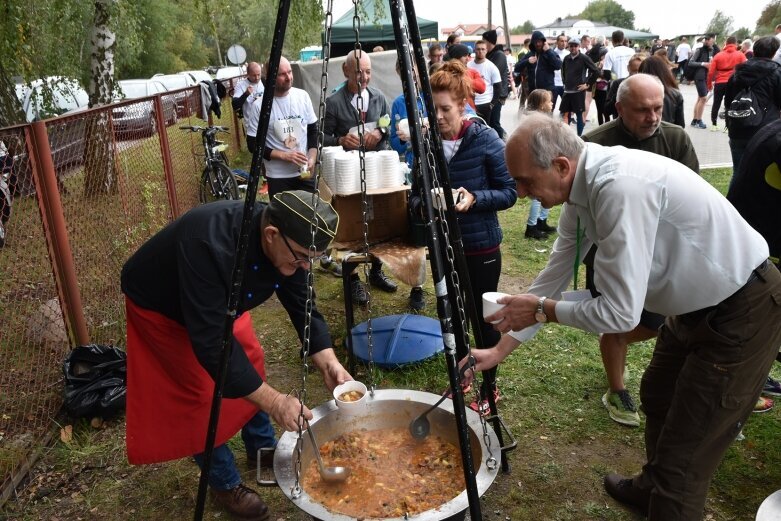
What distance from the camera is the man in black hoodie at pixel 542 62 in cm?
1047

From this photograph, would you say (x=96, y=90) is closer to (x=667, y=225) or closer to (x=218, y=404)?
(x=218, y=404)

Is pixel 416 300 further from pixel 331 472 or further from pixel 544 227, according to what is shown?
pixel 331 472

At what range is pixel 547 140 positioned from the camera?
71.9 inches

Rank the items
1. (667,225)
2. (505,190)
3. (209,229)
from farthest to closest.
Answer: (505,190) < (209,229) < (667,225)

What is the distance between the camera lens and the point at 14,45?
5.35 meters

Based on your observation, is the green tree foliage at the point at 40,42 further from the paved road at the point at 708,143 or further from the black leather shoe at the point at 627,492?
the black leather shoe at the point at 627,492

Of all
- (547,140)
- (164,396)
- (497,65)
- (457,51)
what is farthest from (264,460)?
(497,65)

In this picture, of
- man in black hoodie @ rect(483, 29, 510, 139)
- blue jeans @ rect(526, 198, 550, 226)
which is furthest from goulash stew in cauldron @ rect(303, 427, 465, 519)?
man in black hoodie @ rect(483, 29, 510, 139)

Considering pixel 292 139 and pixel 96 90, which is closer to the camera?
pixel 292 139

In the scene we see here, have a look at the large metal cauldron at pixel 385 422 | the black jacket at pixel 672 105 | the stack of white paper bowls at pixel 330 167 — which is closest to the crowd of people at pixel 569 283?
the large metal cauldron at pixel 385 422

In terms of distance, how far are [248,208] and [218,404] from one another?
2.38 feet

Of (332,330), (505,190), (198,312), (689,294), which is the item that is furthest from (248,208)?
(332,330)

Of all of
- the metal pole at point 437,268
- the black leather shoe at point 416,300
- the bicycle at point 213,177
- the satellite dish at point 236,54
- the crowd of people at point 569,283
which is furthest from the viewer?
the satellite dish at point 236,54

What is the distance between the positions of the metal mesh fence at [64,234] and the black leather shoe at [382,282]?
2180 millimetres
